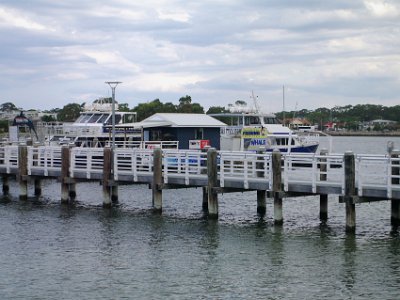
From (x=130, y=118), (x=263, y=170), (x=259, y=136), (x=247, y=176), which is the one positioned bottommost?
(x=247, y=176)

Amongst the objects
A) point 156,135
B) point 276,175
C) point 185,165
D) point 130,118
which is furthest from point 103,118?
point 276,175

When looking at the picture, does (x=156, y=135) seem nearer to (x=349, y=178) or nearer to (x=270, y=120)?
(x=270, y=120)

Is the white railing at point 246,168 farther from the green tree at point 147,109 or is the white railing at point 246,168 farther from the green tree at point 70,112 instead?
the green tree at point 70,112

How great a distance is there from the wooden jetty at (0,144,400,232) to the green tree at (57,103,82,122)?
3243 inches

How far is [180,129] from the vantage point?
4931cm

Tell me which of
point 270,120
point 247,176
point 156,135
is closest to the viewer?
point 247,176

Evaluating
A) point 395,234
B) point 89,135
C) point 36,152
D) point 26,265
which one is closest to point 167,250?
point 26,265

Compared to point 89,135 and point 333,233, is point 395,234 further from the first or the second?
point 89,135

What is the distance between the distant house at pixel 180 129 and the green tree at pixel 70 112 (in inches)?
2769

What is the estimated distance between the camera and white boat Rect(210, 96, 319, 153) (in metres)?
53.5

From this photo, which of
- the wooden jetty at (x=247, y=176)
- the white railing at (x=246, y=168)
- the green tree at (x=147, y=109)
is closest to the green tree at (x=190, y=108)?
the green tree at (x=147, y=109)

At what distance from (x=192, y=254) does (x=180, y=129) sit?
2560 centimetres

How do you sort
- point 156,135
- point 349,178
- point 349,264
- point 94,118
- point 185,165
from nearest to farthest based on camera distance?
point 349,264, point 349,178, point 185,165, point 156,135, point 94,118

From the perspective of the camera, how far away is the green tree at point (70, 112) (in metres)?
121
